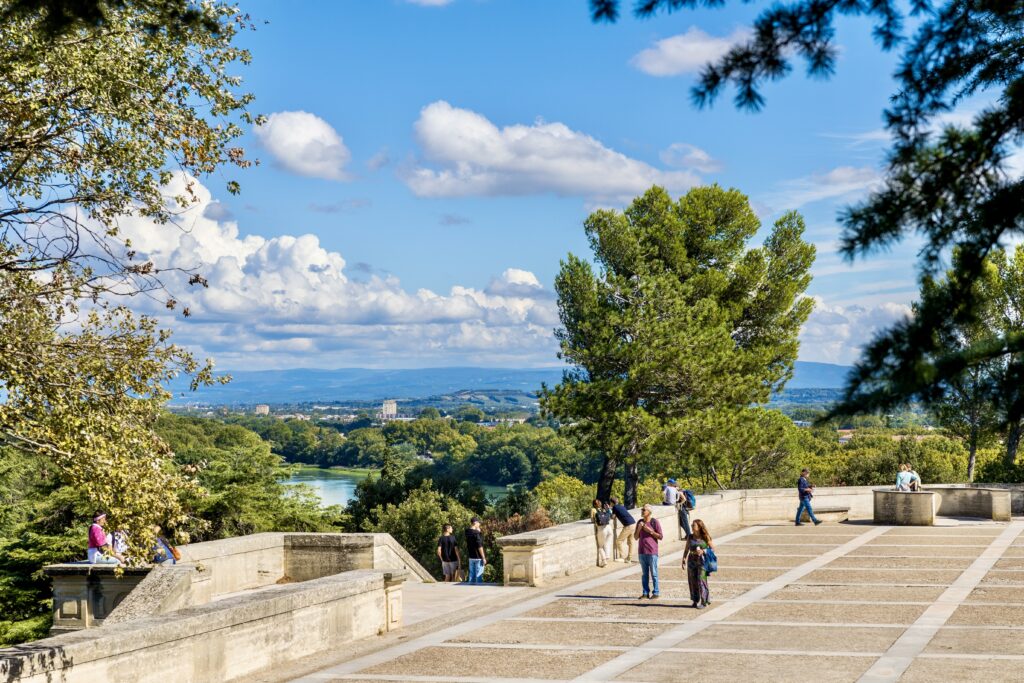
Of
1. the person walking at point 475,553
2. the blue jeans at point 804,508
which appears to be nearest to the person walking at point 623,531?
the person walking at point 475,553

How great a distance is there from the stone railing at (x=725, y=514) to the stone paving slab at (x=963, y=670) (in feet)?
25.2

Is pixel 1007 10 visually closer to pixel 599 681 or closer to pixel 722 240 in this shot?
pixel 599 681

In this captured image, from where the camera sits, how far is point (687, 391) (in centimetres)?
3859

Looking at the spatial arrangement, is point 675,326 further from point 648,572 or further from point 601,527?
point 648,572

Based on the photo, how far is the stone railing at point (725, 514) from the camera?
1895cm

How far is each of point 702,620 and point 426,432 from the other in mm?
141612

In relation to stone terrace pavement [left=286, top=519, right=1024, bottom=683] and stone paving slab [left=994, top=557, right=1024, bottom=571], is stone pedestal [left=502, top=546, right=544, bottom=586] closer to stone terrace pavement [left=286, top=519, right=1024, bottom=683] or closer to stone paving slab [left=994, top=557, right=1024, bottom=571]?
stone terrace pavement [left=286, top=519, right=1024, bottom=683]

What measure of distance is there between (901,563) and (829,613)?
648 cm

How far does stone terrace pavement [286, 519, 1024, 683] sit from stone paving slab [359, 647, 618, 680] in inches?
0.8

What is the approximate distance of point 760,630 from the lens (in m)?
14.7

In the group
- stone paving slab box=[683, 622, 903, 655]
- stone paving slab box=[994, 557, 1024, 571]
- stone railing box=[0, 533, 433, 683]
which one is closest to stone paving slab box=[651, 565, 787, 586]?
stone paving slab box=[994, 557, 1024, 571]

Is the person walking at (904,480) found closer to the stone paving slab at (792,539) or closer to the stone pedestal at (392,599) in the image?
the stone paving slab at (792,539)

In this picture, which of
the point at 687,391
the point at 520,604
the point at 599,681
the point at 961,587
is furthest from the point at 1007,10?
the point at 687,391

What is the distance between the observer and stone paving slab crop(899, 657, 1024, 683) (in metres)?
11.5
